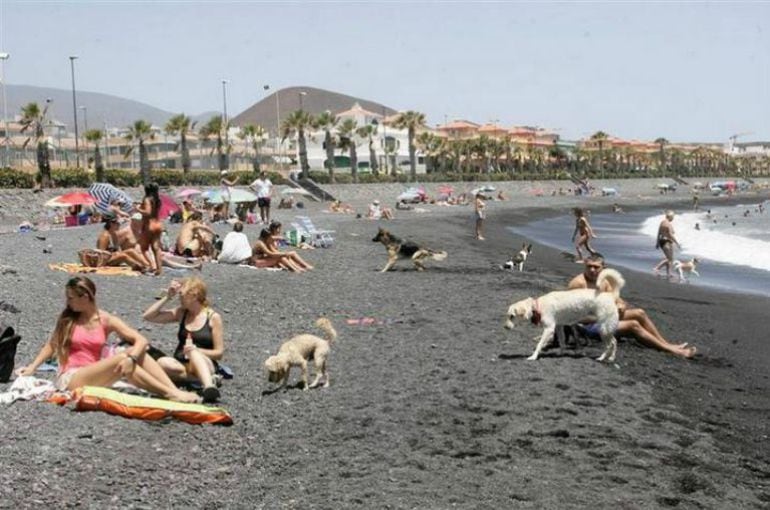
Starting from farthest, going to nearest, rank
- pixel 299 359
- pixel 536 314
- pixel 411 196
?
pixel 411 196
pixel 536 314
pixel 299 359

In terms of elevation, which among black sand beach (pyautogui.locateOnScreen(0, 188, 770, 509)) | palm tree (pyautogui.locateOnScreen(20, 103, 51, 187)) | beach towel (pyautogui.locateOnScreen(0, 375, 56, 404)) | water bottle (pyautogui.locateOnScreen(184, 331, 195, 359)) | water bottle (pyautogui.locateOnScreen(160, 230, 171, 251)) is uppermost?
palm tree (pyautogui.locateOnScreen(20, 103, 51, 187))

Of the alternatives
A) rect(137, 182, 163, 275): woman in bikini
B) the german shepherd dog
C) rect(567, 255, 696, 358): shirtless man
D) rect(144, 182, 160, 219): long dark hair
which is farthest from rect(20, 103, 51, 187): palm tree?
rect(567, 255, 696, 358): shirtless man

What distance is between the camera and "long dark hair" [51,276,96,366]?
21.0 ft

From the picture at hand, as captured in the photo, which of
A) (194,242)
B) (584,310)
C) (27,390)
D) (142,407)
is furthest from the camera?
(194,242)

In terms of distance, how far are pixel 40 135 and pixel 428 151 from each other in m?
59.2

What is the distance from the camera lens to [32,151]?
248 feet

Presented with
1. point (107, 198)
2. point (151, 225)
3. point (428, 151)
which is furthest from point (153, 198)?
point (428, 151)

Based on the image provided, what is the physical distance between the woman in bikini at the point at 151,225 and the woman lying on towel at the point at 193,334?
19.8ft

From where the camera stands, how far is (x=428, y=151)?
97.0 meters

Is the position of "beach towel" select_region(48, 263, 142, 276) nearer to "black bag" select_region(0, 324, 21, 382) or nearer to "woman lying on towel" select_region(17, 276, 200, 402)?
"black bag" select_region(0, 324, 21, 382)

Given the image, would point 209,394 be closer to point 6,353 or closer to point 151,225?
point 6,353

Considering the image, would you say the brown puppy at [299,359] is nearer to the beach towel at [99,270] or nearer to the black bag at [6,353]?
the black bag at [6,353]

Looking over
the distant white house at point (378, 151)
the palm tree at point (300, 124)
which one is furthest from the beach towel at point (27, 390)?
the distant white house at point (378, 151)

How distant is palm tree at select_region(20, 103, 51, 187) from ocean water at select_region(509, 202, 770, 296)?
21140 mm
